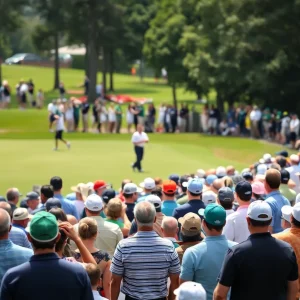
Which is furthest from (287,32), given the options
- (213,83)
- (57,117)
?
(57,117)

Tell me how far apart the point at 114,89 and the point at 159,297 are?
74.1 meters

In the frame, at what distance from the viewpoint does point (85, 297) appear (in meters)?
6.77

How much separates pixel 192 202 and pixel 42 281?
5.63 meters

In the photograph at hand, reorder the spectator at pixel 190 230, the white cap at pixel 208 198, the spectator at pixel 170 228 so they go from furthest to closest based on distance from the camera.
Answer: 1. the white cap at pixel 208 198
2. the spectator at pixel 170 228
3. the spectator at pixel 190 230

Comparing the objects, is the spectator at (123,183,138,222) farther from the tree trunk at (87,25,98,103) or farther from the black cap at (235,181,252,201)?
the tree trunk at (87,25,98,103)

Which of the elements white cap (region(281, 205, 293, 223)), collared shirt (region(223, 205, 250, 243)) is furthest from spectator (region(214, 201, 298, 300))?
collared shirt (region(223, 205, 250, 243))

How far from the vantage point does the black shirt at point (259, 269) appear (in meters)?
7.43

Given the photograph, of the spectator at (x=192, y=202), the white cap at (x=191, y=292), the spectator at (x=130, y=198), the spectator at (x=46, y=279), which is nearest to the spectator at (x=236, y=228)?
the spectator at (x=192, y=202)

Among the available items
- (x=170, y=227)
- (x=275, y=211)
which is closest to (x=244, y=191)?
(x=275, y=211)

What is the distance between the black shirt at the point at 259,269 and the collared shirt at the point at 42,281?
145 cm

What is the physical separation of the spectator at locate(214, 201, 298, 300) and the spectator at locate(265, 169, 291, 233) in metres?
3.69

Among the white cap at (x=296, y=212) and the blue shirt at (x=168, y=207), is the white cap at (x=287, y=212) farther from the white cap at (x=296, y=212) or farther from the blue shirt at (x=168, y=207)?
the blue shirt at (x=168, y=207)

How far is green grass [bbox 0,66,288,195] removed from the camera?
27484 mm

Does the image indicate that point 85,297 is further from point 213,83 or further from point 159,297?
point 213,83
